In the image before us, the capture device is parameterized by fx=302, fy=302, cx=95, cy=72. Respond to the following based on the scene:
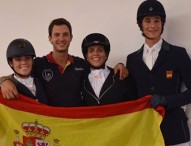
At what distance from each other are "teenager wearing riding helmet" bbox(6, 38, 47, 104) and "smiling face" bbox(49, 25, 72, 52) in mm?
180

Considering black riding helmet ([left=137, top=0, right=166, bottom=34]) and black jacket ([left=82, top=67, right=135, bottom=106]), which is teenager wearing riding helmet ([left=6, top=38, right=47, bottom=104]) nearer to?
black jacket ([left=82, top=67, right=135, bottom=106])

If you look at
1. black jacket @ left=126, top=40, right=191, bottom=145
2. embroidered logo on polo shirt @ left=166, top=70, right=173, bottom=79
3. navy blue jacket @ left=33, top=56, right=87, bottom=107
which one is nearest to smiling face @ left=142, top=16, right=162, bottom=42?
black jacket @ left=126, top=40, right=191, bottom=145

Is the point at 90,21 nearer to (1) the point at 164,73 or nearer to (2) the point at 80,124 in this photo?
(1) the point at 164,73

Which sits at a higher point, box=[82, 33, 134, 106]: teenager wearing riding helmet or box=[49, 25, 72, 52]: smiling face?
box=[49, 25, 72, 52]: smiling face

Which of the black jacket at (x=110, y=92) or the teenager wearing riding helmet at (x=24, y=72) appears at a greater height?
the teenager wearing riding helmet at (x=24, y=72)

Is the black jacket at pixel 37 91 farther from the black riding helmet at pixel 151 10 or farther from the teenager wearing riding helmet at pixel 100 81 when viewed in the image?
the black riding helmet at pixel 151 10

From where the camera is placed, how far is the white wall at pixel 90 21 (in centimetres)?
220

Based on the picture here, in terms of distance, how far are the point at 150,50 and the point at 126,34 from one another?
1.56 feet

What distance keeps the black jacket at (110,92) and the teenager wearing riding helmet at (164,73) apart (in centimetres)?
9

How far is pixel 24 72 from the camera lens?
6.50 feet

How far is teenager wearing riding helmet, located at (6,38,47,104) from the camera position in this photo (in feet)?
6.45

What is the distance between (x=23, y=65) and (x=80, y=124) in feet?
1.82

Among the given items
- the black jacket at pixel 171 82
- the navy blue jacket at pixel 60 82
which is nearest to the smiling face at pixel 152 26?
the black jacket at pixel 171 82

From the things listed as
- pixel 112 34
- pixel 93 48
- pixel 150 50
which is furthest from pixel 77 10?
pixel 150 50
